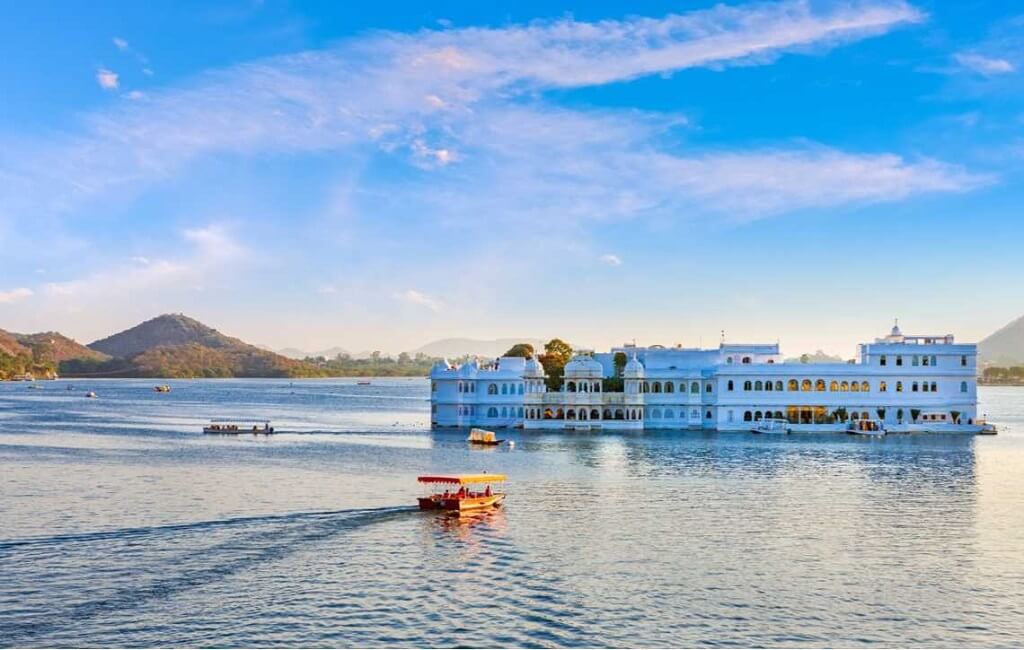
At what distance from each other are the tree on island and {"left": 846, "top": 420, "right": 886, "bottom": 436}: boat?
33423 mm

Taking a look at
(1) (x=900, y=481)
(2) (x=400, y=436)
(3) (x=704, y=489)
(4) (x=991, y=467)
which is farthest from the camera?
(2) (x=400, y=436)

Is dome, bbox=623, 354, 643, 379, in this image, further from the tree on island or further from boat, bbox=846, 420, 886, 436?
boat, bbox=846, 420, 886, 436

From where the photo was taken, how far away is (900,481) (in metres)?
65.0

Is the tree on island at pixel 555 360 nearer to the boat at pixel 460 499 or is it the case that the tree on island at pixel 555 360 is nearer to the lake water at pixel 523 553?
the lake water at pixel 523 553

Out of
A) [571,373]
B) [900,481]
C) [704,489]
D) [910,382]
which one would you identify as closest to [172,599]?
[704,489]

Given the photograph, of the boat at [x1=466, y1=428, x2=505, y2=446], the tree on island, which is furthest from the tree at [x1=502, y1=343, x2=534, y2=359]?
the boat at [x1=466, y1=428, x2=505, y2=446]

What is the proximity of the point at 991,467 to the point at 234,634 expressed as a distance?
64.1 m

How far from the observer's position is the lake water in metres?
31.1

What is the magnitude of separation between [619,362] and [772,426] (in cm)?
2261

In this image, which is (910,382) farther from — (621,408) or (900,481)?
(900,481)

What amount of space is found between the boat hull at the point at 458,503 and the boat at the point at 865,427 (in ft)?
207

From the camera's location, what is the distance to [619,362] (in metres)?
122

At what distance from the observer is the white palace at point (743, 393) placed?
10706cm

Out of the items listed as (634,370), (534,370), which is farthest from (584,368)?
(534,370)
